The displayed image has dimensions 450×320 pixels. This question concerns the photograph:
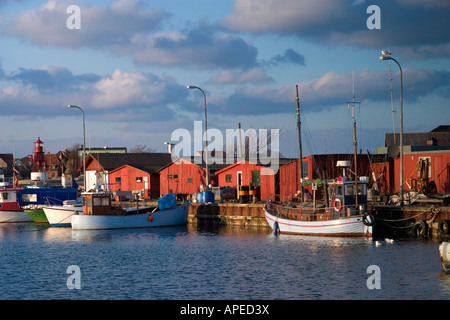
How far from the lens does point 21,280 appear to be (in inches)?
1206

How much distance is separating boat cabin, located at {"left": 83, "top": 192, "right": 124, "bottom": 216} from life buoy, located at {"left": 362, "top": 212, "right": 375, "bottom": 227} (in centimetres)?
2195

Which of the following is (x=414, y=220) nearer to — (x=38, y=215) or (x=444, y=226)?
(x=444, y=226)

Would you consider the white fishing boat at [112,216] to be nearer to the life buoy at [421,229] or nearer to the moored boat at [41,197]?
the moored boat at [41,197]

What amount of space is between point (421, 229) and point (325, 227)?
6.19 metres

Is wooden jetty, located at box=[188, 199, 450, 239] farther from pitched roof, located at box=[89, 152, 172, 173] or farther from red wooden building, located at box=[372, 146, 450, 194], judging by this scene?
pitched roof, located at box=[89, 152, 172, 173]

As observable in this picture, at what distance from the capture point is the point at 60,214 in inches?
2263

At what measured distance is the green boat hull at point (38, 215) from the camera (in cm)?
6078

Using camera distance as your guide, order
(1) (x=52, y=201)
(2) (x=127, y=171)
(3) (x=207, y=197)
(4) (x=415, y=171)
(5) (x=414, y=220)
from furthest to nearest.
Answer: (2) (x=127, y=171)
(1) (x=52, y=201)
(3) (x=207, y=197)
(4) (x=415, y=171)
(5) (x=414, y=220)

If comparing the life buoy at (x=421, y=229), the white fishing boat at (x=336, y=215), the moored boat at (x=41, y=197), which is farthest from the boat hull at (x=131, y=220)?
the life buoy at (x=421, y=229)

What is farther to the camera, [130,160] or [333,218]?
[130,160]

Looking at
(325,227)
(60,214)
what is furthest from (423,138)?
(60,214)

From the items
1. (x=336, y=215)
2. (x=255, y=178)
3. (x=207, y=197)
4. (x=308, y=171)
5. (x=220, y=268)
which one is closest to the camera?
(x=220, y=268)
